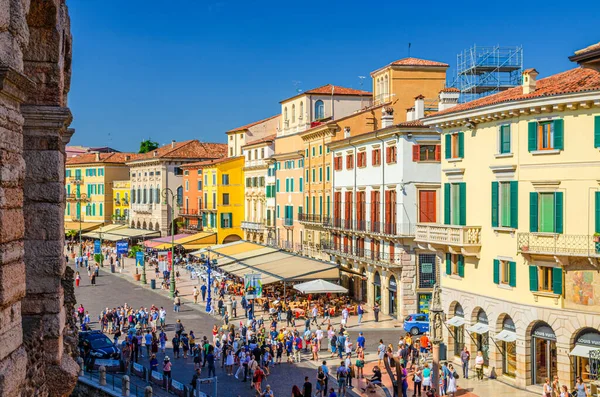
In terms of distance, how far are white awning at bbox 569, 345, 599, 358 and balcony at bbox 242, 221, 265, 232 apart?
4350cm

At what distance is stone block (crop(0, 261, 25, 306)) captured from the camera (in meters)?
6.77

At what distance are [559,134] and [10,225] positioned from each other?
828 inches

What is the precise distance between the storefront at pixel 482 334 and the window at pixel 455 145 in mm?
5908

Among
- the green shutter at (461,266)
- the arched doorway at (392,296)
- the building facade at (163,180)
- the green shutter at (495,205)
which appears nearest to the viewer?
the green shutter at (495,205)

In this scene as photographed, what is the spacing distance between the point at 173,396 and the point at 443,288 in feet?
39.9

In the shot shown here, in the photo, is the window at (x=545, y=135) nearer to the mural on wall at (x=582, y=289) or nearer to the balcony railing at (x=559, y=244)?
the balcony railing at (x=559, y=244)

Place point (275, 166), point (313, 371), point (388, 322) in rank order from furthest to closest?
point (275, 166) → point (388, 322) → point (313, 371)

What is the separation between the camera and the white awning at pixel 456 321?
97.5 ft

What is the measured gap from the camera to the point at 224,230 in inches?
2891

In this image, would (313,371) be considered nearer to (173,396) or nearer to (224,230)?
(173,396)

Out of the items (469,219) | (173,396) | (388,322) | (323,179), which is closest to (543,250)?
(469,219)

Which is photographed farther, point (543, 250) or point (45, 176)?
point (543, 250)

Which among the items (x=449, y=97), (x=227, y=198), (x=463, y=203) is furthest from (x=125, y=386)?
(x=227, y=198)

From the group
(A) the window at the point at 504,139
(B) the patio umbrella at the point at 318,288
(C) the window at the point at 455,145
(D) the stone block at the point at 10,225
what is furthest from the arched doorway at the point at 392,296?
(D) the stone block at the point at 10,225
